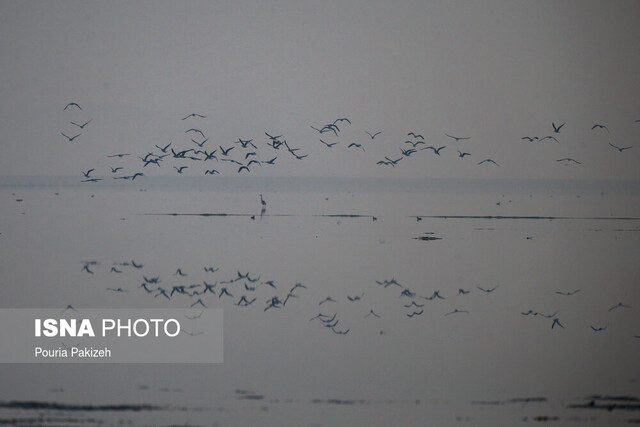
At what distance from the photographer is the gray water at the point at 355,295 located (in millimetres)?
1354

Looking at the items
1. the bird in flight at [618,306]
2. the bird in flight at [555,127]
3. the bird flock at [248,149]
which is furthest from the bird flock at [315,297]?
the bird in flight at [555,127]

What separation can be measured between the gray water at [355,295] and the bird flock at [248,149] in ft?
0.46

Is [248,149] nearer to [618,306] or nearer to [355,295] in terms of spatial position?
[355,295]

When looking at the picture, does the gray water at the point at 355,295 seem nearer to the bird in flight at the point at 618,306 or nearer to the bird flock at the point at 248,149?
the bird in flight at the point at 618,306

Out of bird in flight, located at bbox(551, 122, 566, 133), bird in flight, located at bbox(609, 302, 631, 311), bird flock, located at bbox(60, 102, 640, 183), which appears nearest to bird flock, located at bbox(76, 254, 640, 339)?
bird in flight, located at bbox(609, 302, 631, 311)

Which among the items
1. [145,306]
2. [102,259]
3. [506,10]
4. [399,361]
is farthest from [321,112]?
[399,361]

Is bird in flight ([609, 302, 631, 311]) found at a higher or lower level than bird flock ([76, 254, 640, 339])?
lower

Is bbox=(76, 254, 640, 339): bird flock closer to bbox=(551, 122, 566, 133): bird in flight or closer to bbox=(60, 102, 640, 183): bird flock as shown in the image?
bbox=(60, 102, 640, 183): bird flock

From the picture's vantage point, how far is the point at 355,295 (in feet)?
6.08

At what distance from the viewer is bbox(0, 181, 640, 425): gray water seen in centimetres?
135

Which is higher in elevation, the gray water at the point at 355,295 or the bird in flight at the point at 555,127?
the bird in flight at the point at 555,127

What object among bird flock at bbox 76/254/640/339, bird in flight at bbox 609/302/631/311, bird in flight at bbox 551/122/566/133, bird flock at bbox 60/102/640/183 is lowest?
bird in flight at bbox 609/302/631/311

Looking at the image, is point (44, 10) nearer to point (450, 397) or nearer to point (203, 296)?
point (203, 296)

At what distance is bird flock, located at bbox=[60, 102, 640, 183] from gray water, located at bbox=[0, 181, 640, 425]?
5.5 inches
